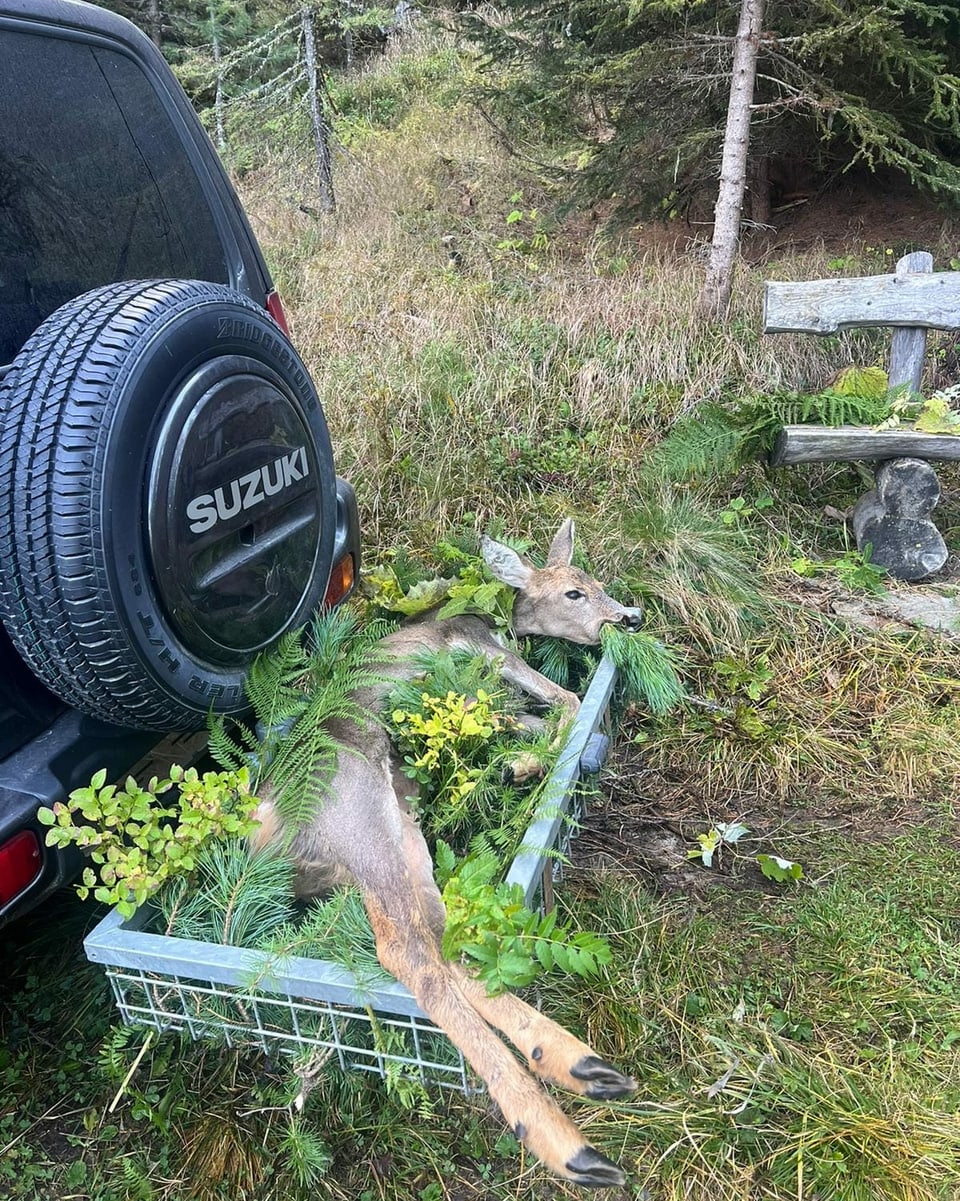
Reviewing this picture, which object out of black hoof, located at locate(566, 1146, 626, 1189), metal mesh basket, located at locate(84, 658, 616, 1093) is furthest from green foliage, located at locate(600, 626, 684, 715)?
black hoof, located at locate(566, 1146, 626, 1189)

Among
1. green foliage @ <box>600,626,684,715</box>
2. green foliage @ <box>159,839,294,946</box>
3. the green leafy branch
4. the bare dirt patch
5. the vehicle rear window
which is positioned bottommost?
the bare dirt patch

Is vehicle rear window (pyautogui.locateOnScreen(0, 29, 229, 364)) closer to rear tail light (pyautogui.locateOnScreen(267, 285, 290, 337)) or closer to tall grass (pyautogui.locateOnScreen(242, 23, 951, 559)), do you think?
rear tail light (pyautogui.locateOnScreen(267, 285, 290, 337))

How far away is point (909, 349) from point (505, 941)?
443 cm

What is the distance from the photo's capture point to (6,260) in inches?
81.8

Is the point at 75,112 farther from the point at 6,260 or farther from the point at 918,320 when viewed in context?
the point at 918,320

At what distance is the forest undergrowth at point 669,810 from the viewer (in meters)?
2.26

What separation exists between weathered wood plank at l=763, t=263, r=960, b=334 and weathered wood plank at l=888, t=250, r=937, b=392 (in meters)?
0.07

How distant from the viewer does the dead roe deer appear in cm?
183

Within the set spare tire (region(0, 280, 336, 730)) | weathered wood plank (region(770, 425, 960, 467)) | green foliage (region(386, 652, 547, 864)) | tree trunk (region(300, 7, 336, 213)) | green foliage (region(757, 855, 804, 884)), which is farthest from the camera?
tree trunk (region(300, 7, 336, 213))

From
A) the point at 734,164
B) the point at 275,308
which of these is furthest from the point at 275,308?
the point at 734,164

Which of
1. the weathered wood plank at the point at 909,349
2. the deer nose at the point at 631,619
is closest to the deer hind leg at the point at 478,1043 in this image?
the deer nose at the point at 631,619

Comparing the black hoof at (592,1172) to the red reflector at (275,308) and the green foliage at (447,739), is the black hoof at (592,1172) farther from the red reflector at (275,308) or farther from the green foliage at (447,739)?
the red reflector at (275,308)

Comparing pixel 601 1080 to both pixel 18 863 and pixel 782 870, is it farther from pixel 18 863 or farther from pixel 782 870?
pixel 782 870

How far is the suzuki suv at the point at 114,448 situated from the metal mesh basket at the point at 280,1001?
0.99ft
